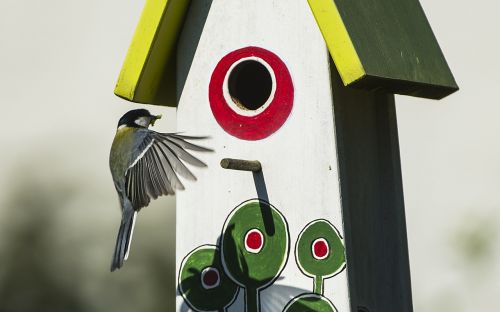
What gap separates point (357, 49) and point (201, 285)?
0.78 metres

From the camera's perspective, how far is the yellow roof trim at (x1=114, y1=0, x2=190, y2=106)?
133 inches

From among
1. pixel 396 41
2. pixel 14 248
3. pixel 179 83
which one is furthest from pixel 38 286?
pixel 396 41

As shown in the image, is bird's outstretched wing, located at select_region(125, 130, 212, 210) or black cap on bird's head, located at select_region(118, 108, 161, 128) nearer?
bird's outstretched wing, located at select_region(125, 130, 212, 210)

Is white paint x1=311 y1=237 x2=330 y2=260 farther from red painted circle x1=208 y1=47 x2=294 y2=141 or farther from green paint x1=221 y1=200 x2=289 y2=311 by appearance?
red painted circle x1=208 y1=47 x2=294 y2=141

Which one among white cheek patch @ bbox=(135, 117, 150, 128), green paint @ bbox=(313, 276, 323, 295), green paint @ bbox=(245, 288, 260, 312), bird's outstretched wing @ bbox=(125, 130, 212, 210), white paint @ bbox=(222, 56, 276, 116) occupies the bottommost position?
green paint @ bbox=(245, 288, 260, 312)

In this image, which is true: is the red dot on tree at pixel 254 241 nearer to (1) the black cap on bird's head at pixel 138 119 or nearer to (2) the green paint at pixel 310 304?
(2) the green paint at pixel 310 304

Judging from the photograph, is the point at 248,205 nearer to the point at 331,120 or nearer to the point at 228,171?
the point at 228,171

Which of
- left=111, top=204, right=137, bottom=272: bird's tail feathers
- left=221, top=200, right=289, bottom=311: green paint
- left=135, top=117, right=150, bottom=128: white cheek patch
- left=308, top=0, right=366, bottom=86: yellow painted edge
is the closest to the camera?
left=308, top=0, right=366, bottom=86: yellow painted edge

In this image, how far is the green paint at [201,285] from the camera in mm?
3293

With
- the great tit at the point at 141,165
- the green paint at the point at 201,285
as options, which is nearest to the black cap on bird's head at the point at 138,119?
the great tit at the point at 141,165

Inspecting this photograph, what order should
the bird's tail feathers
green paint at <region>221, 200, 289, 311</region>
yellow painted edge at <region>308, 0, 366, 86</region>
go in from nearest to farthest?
yellow painted edge at <region>308, 0, 366, 86</region>
green paint at <region>221, 200, 289, 311</region>
the bird's tail feathers

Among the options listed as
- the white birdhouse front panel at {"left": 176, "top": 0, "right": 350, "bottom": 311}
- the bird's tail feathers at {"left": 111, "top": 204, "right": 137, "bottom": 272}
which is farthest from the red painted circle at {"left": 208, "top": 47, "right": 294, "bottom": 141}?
the bird's tail feathers at {"left": 111, "top": 204, "right": 137, "bottom": 272}

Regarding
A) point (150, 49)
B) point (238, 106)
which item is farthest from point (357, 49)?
point (150, 49)

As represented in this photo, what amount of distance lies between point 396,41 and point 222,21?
481mm
